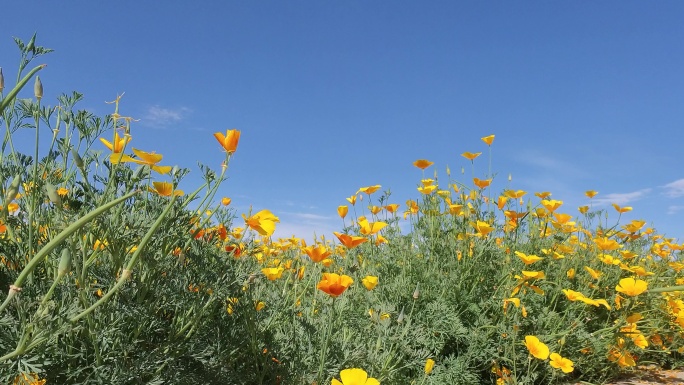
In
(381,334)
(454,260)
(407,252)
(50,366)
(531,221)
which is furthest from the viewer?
(531,221)

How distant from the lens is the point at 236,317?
1.95 m

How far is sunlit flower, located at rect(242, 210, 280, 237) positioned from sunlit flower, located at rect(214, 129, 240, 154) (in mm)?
290

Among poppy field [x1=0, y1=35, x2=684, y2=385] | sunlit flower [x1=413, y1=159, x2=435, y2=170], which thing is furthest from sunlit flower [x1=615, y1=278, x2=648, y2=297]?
sunlit flower [x1=413, y1=159, x2=435, y2=170]

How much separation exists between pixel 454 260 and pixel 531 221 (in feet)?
4.73

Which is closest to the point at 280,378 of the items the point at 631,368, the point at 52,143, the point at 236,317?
the point at 236,317

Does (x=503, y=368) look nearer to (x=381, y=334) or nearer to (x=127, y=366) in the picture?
(x=381, y=334)

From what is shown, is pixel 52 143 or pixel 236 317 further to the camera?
pixel 236 317

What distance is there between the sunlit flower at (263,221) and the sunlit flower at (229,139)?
290 millimetres

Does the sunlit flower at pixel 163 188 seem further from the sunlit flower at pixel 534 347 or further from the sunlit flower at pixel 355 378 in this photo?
the sunlit flower at pixel 534 347

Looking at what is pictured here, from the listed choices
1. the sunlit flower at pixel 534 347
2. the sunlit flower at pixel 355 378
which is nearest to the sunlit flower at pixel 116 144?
the sunlit flower at pixel 355 378

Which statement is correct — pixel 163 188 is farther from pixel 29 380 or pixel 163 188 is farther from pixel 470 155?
pixel 470 155

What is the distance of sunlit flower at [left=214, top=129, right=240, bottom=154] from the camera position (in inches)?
60.5

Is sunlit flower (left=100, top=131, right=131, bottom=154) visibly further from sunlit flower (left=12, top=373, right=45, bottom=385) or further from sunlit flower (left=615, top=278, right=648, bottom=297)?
sunlit flower (left=615, top=278, right=648, bottom=297)

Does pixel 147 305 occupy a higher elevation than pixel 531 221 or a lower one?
lower
